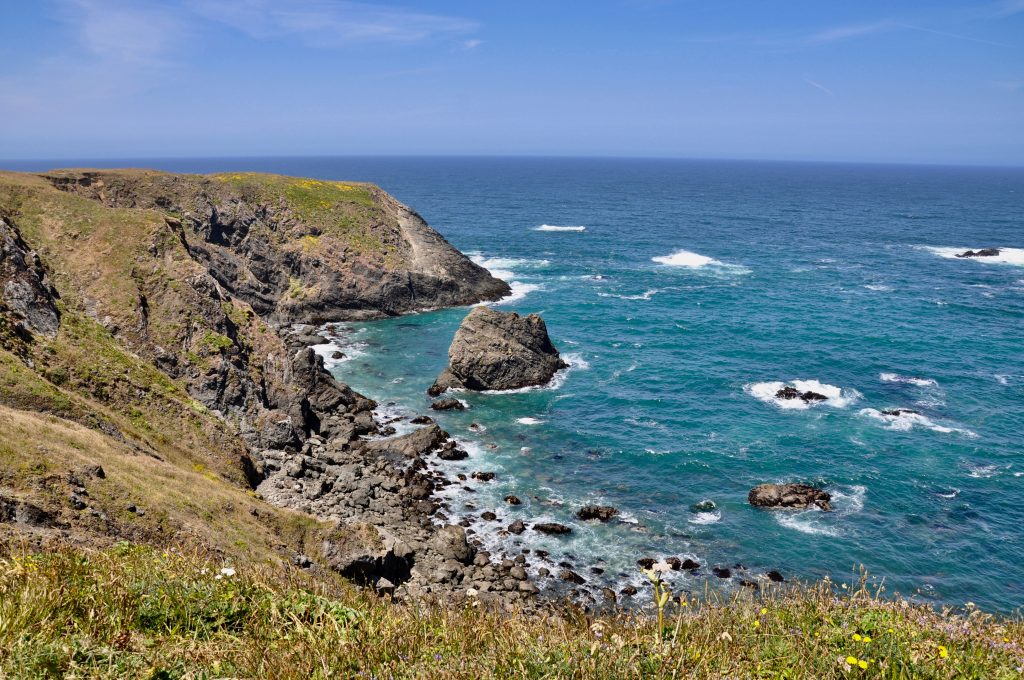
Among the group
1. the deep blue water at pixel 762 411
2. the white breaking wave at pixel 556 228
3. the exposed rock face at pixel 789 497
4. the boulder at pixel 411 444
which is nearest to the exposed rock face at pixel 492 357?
the deep blue water at pixel 762 411

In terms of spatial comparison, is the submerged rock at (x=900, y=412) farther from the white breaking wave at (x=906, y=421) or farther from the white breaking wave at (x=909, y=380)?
the white breaking wave at (x=909, y=380)

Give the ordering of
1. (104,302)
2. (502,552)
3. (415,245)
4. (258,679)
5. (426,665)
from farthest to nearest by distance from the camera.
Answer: (415,245) → (104,302) → (502,552) → (426,665) → (258,679)

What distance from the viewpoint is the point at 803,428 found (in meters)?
48.4

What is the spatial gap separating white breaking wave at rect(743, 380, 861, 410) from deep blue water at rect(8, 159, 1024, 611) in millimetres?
368

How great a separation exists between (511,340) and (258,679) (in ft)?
166

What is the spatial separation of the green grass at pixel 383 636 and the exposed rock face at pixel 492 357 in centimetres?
4534

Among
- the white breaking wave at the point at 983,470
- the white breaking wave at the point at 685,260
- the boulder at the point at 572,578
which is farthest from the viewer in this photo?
the white breaking wave at the point at 685,260

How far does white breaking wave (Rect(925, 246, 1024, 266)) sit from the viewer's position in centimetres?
10688

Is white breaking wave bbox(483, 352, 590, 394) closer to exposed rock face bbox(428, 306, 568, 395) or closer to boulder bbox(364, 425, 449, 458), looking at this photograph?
exposed rock face bbox(428, 306, 568, 395)

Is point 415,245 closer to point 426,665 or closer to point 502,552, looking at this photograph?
point 502,552

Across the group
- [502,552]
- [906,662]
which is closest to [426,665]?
[906,662]

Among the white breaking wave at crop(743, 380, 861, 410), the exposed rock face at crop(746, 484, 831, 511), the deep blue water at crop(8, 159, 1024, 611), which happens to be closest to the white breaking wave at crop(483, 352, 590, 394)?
the deep blue water at crop(8, 159, 1024, 611)

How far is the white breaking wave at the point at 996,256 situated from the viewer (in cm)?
10688

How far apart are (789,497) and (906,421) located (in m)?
16.9
